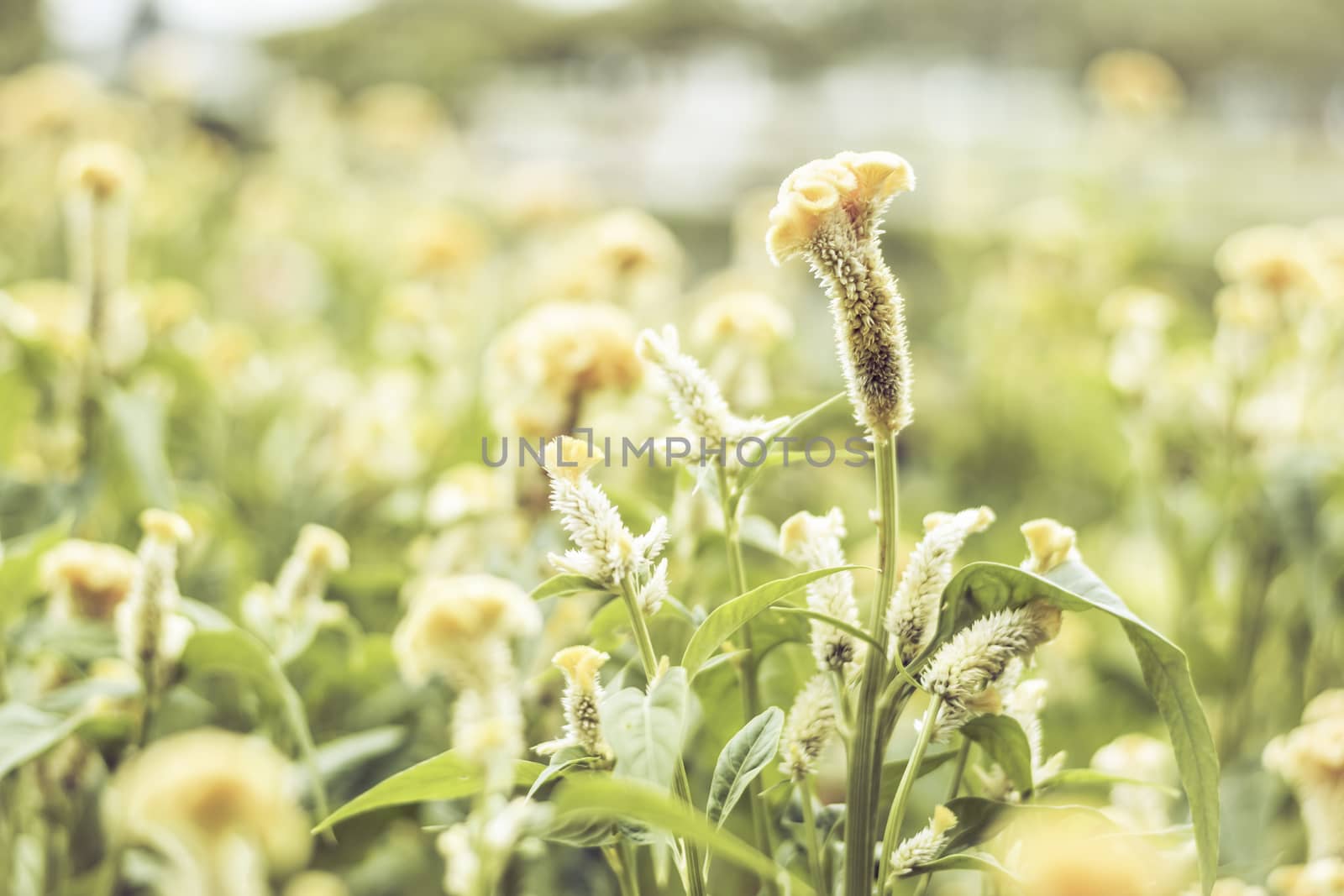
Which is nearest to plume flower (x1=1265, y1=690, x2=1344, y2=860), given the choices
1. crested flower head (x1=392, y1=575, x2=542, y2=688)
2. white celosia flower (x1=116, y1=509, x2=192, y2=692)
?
crested flower head (x1=392, y1=575, x2=542, y2=688)

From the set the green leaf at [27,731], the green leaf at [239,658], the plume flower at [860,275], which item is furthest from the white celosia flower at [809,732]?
the green leaf at [27,731]

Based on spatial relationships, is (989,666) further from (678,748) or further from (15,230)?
(15,230)

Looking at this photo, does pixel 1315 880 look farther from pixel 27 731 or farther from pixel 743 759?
pixel 27 731

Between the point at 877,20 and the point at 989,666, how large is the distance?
7990 mm

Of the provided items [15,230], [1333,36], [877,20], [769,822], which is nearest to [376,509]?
[769,822]

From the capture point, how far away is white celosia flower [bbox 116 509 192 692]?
19.8 inches

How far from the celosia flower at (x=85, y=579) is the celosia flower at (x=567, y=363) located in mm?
254

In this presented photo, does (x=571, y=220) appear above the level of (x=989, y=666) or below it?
above

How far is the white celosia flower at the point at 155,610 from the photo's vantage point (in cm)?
50

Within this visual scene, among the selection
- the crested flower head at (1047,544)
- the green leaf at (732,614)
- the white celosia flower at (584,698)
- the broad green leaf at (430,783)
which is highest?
the crested flower head at (1047,544)

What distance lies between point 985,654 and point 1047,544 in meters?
0.07

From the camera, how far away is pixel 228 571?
798mm

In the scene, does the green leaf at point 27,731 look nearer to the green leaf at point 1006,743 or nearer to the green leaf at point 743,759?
the green leaf at point 743,759

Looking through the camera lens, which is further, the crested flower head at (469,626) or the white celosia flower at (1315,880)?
the white celosia flower at (1315,880)
